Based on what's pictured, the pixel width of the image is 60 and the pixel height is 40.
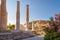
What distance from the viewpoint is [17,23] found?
2794 centimetres

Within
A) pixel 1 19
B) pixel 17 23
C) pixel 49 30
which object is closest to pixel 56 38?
pixel 49 30

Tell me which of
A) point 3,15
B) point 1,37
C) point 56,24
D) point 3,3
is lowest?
point 1,37

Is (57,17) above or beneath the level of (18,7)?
beneath

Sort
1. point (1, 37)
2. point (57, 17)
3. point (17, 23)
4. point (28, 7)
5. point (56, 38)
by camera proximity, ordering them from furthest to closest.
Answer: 1. point (28, 7)
2. point (17, 23)
3. point (1, 37)
4. point (57, 17)
5. point (56, 38)

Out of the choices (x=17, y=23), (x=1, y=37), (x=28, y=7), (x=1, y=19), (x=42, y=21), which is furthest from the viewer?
(x=42, y=21)

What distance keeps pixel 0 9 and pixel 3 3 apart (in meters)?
1.12

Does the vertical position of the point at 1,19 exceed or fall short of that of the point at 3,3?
it falls short

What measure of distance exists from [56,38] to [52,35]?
1.42 feet

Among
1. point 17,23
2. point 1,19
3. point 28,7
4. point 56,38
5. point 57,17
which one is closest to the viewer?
point 56,38

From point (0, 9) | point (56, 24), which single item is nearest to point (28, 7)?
point (0, 9)

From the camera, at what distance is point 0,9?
23.1 metres

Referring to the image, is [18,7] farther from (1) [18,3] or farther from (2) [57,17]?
(2) [57,17]

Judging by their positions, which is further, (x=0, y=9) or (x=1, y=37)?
(x=0, y=9)

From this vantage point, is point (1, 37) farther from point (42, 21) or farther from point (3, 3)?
point (42, 21)
